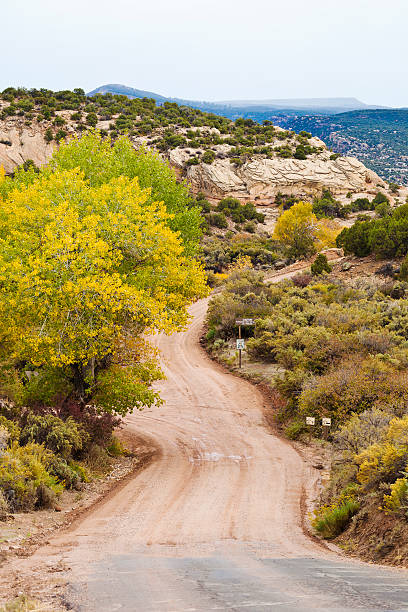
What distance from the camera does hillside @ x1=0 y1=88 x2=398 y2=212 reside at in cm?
7631

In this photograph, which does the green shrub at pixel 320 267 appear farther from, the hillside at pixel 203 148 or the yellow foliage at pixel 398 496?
the hillside at pixel 203 148

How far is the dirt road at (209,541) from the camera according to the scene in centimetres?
579

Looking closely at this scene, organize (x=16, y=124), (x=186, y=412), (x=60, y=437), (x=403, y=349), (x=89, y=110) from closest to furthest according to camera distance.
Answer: (x=60, y=437) < (x=403, y=349) < (x=186, y=412) < (x=16, y=124) < (x=89, y=110)

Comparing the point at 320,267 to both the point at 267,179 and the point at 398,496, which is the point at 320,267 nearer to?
the point at 398,496

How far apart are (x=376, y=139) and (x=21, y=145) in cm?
11536

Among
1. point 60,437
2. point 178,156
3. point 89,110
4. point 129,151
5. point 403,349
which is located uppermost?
point 89,110

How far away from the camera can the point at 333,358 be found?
66.7 feet

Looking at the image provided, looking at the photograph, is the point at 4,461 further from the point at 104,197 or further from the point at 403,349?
the point at 403,349

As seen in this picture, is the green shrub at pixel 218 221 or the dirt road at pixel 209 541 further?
the green shrub at pixel 218 221

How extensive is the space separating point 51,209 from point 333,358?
11463mm

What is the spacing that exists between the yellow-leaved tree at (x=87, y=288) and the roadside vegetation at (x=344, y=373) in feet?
18.2

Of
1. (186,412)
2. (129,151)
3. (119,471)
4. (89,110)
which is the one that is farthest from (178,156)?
(119,471)

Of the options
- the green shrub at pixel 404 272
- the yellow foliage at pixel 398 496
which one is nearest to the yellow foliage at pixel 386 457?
the yellow foliage at pixel 398 496

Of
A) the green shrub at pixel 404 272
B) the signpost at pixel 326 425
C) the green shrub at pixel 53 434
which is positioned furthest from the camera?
the green shrub at pixel 404 272
